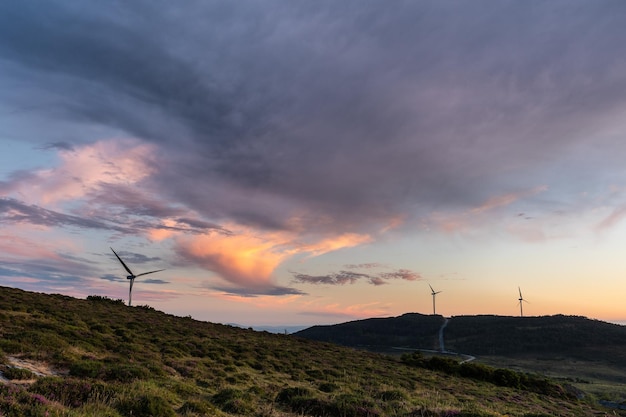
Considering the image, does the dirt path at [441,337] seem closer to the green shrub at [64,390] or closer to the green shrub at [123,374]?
the green shrub at [123,374]

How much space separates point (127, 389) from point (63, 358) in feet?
25.0

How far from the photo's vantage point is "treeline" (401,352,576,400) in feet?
151

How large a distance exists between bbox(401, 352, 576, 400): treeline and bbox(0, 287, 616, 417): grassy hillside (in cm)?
42

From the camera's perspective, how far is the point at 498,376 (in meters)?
48.2

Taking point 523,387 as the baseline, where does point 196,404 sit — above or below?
above

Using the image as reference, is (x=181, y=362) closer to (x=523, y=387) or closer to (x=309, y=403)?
(x=309, y=403)

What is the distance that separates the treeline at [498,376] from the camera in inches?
1817

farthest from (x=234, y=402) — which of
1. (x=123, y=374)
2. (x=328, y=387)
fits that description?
(x=328, y=387)

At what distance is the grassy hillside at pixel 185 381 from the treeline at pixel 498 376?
415 millimetres

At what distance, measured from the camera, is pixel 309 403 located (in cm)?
1823

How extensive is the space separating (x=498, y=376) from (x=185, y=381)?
42.3m

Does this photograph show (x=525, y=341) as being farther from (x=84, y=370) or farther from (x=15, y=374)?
(x=15, y=374)

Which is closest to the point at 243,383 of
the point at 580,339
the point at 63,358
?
the point at 63,358

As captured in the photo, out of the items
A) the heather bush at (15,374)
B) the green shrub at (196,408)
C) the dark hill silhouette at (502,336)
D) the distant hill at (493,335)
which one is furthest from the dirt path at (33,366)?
the distant hill at (493,335)
